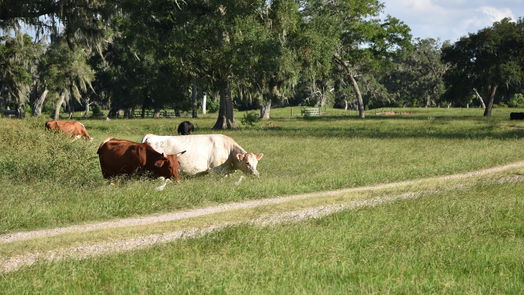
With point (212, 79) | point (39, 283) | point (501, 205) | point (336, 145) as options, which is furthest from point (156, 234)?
point (212, 79)

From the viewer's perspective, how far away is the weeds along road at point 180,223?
8305 millimetres

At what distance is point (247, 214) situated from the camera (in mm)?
11352

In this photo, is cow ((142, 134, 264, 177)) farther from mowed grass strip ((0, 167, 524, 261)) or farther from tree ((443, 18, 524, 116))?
tree ((443, 18, 524, 116))

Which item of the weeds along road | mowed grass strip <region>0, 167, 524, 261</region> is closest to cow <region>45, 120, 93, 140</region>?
the weeds along road

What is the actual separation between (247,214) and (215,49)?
30.3m

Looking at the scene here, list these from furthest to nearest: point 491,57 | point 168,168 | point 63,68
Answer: point 491,57 → point 63,68 → point 168,168

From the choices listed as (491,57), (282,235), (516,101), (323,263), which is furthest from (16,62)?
(516,101)

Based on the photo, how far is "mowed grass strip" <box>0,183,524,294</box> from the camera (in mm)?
6152

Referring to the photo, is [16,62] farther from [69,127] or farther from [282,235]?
[282,235]

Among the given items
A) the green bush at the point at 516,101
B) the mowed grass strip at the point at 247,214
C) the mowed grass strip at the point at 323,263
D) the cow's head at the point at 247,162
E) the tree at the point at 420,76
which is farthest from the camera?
the tree at the point at 420,76

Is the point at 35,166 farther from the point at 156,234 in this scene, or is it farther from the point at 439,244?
the point at 439,244

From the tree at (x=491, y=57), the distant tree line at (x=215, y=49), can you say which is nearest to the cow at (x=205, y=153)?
the distant tree line at (x=215, y=49)

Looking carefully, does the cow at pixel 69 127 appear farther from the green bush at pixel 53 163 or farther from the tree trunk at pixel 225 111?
the tree trunk at pixel 225 111

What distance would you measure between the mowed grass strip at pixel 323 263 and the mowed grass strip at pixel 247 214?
1.35 metres
